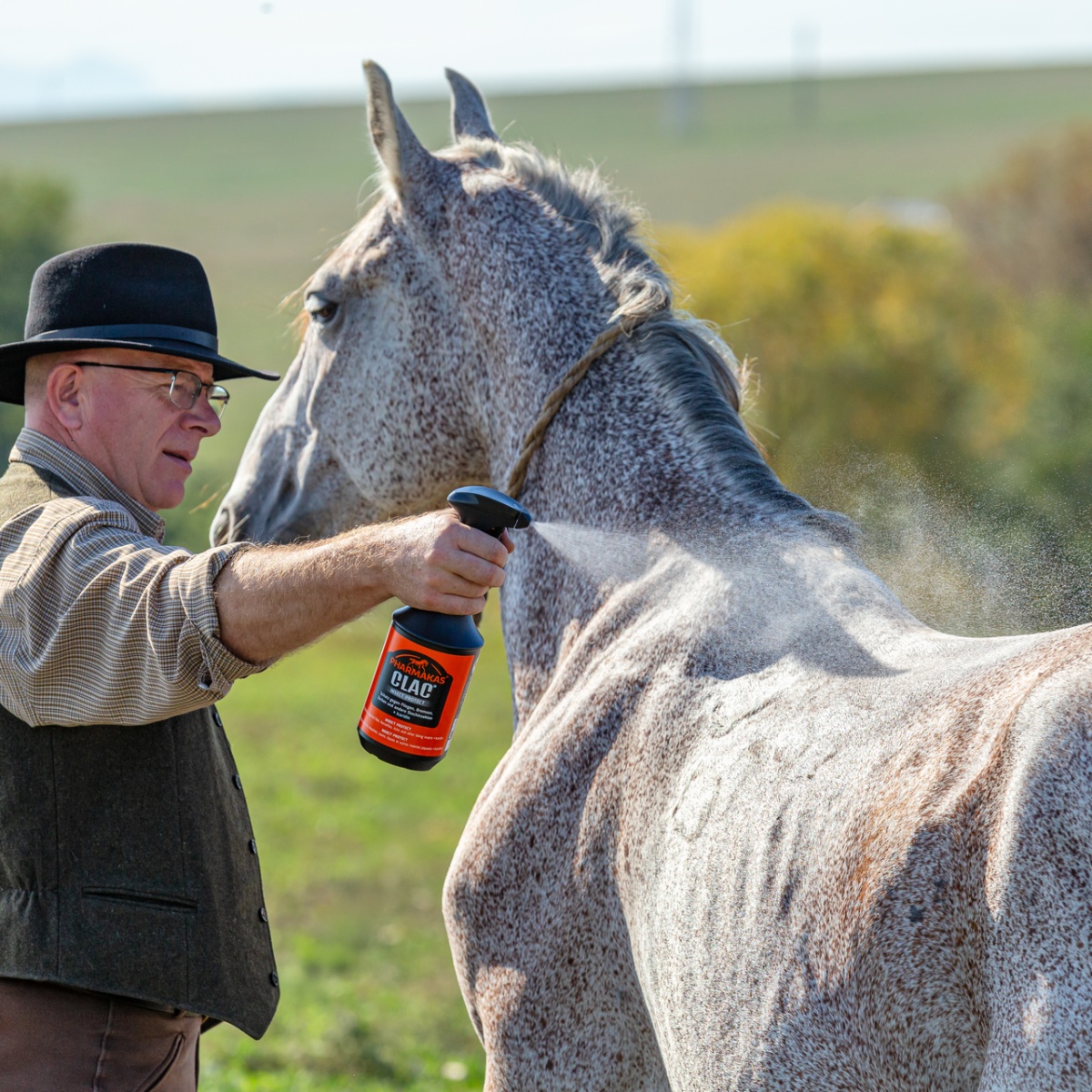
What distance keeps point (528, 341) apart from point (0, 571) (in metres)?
1.48

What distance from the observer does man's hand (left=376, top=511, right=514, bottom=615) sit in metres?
2.29

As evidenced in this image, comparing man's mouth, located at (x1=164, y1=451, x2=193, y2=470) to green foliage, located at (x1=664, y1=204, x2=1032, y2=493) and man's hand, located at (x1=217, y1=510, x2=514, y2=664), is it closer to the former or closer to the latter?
man's hand, located at (x1=217, y1=510, x2=514, y2=664)

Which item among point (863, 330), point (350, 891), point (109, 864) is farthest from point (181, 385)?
point (863, 330)

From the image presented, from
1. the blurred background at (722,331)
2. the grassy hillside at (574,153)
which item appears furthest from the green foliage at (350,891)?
the grassy hillside at (574,153)

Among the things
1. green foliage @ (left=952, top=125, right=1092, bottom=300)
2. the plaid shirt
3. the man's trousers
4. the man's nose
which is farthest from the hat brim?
green foliage @ (left=952, top=125, right=1092, bottom=300)

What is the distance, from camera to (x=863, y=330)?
3056 cm

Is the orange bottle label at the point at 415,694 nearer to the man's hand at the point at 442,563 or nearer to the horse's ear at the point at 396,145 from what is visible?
the man's hand at the point at 442,563

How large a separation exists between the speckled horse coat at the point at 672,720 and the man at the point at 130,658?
58 centimetres

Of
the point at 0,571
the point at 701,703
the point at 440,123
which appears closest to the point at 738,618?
the point at 701,703

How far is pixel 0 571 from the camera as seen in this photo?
2.50 m

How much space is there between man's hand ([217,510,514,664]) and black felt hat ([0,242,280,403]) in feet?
2.50

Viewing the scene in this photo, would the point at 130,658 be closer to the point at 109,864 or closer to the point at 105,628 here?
the point at 105,628

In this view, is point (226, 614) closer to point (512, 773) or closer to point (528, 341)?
point (512, 773)

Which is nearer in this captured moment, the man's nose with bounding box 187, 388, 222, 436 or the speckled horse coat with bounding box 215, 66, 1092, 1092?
the speckled horse coat with bounding box 215, 66, 1092, 1092
